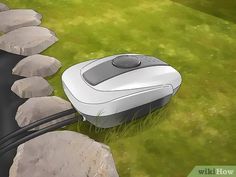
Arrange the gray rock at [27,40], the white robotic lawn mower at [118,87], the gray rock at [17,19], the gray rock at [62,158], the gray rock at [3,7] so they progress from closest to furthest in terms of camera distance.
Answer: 1. the gray rock at [62,158]
2. the white robotic lawn mower at [118,87]
3. the gray rock at [27,40]
4. the gray rock at [17,19]
5. the gray rock at [3,7]

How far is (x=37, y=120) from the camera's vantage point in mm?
1119

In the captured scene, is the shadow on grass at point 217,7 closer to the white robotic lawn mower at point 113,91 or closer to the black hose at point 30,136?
the white robotic lawn mower at point 113,91

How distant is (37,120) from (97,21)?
0.80 meters

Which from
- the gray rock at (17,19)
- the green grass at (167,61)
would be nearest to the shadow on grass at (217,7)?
the green grass at (167,61)

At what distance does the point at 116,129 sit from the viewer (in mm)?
→ 1128

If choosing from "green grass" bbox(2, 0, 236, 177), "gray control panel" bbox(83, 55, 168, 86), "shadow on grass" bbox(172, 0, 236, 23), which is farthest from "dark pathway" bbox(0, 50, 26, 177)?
"shadow on grass" bbox(172, 0, 236, 23)

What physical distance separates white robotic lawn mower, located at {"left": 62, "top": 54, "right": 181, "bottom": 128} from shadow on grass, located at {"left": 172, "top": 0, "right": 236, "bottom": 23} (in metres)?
0.87

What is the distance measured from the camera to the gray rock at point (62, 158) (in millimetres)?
906

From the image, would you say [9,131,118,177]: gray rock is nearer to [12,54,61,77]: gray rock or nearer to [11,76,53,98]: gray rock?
[11,76,53,98]: gray rock

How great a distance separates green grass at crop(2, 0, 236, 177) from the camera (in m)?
1.08

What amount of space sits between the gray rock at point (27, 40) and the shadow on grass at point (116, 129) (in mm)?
474

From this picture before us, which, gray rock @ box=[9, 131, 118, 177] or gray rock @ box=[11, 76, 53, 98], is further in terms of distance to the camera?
gray rock @ box=[11, 76, 53, 98]

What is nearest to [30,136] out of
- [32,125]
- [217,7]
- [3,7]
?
[32,125]

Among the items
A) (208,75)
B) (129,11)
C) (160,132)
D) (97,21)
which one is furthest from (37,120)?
(129,11)
